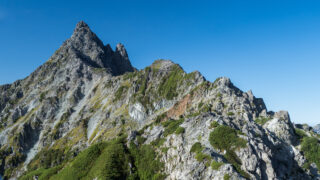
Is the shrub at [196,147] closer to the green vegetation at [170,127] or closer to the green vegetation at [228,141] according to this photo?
the green vegetation at [228,141]

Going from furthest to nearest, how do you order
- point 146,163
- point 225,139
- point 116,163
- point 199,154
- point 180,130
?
point 180,130 < point 116,163 < point 146,163 < point 225,139 < point 199,154

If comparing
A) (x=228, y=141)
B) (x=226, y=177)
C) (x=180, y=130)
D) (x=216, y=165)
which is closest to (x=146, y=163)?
(x=180, y=130)

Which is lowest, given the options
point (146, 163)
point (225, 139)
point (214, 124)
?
point (146, 163)

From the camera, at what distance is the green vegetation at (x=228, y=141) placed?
84.4 metres

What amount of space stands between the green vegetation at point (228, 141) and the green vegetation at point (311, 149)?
43.0 meters

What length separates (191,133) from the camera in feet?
338

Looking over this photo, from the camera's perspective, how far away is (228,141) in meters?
90.1

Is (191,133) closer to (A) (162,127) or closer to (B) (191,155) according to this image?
(B) (191,155)

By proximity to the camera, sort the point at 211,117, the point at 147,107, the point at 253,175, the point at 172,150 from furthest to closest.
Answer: the point at 147,107
the point at 211,117
the point at 172,150
the point at 253,175

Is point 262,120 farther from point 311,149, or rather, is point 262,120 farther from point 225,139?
Answer: point 225,139

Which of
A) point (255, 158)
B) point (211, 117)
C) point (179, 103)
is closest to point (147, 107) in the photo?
point (179, 103)

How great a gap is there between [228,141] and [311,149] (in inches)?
2256

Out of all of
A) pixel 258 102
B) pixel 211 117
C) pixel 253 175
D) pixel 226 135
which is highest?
pixel 258 102

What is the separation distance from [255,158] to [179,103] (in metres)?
85.8
